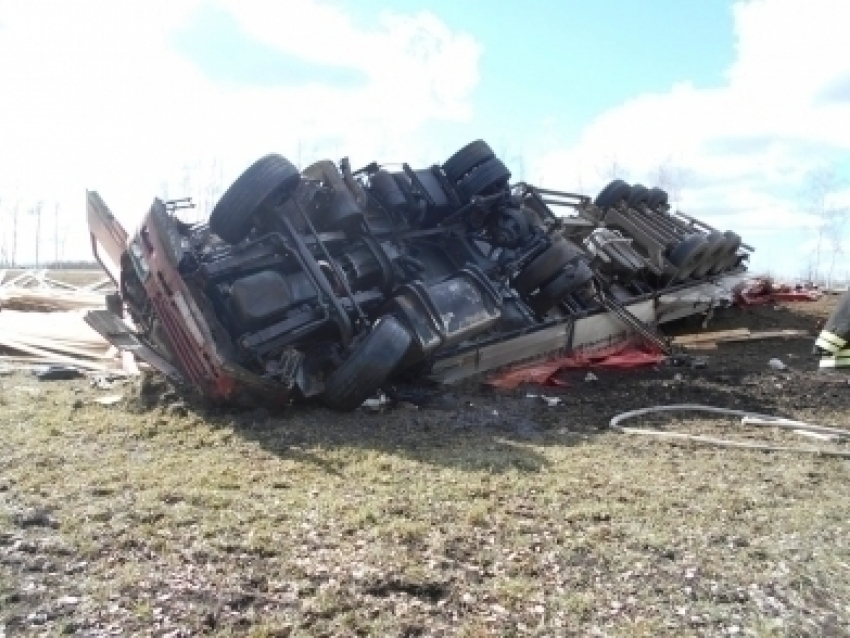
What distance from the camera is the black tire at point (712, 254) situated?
36.5ft

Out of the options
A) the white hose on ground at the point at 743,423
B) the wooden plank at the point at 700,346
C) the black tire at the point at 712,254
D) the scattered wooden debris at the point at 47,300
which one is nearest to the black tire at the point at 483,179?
the white hose on ground at the point at 743,423

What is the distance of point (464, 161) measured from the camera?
801cm

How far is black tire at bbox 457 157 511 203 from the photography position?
25.8 feet

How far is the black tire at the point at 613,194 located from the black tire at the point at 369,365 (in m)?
5.95

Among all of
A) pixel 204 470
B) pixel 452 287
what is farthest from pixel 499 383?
pixel 204 470

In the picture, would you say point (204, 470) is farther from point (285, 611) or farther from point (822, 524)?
point (822, 524)

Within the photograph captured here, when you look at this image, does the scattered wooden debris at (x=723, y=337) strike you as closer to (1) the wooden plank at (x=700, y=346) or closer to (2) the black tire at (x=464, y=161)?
(1) the wooden plank at (x=700, y=346)

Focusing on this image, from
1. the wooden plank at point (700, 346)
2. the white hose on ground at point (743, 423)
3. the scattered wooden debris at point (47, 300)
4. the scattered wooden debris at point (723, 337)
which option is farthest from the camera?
the scattered wooden debris at point (47, 300)

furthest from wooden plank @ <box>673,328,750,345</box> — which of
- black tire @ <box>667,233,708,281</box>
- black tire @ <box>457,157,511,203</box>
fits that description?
black tire @ <box>457,157,511,203</box>

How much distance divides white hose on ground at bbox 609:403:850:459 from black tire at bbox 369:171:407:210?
2672mm

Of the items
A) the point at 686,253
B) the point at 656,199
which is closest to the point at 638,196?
the point at 656,199

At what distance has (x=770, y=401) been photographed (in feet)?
22.4

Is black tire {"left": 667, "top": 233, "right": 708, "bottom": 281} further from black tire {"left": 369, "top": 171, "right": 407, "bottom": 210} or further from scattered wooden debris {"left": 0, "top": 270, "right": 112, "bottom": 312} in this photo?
scattered wooden debris {"left": 0, "top": 270, "right": 112, "bottom": 312}

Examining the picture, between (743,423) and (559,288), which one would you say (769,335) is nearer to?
(559,288)
